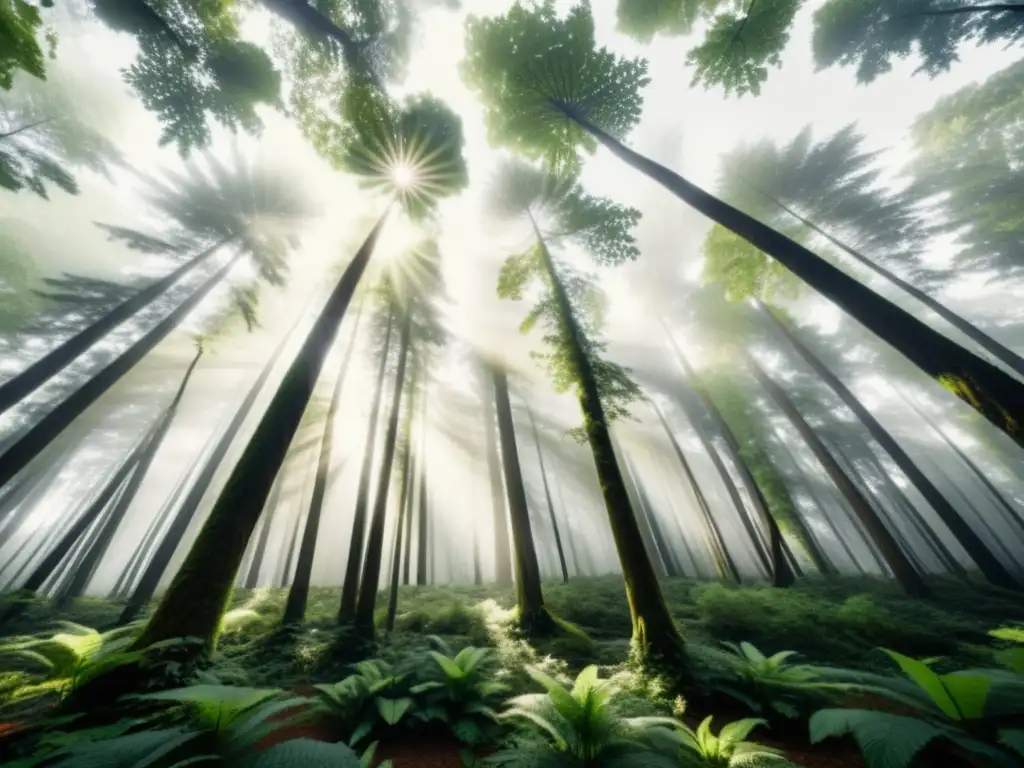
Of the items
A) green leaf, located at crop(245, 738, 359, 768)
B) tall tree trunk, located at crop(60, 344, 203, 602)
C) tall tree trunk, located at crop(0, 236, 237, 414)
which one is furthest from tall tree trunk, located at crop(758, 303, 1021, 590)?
tall tree trunk, located at crop(0, 236, 237, 414)

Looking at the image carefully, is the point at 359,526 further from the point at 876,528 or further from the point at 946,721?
the point at 876,528

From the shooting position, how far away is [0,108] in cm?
1341

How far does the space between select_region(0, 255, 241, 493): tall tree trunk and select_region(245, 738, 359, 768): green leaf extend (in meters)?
10.7

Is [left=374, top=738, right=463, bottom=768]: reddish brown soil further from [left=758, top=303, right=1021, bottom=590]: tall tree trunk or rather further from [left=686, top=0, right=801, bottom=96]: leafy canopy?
[left=758, top=303, right=1021, bottom=590]: tall tree trunk

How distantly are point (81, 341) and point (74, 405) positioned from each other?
2216 millimetres

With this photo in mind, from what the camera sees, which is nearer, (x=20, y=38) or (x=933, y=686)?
(x=933, y=686)

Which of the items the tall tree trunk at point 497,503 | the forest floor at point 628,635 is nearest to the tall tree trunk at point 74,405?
the forest floor at point 628,635

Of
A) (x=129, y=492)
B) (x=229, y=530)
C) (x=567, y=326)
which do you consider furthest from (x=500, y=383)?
(x=129, y=492)

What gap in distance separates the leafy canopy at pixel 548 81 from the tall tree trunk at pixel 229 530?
7.79 m

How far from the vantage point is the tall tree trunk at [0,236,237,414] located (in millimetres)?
9127

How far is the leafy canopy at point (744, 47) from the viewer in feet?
23.0

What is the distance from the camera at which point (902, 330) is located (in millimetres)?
4406

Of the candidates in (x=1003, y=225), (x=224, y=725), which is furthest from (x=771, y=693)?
(x=1003, y=225)

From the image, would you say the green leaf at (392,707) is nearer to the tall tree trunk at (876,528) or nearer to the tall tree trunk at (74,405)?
the tall tree trunk at (74,405)
